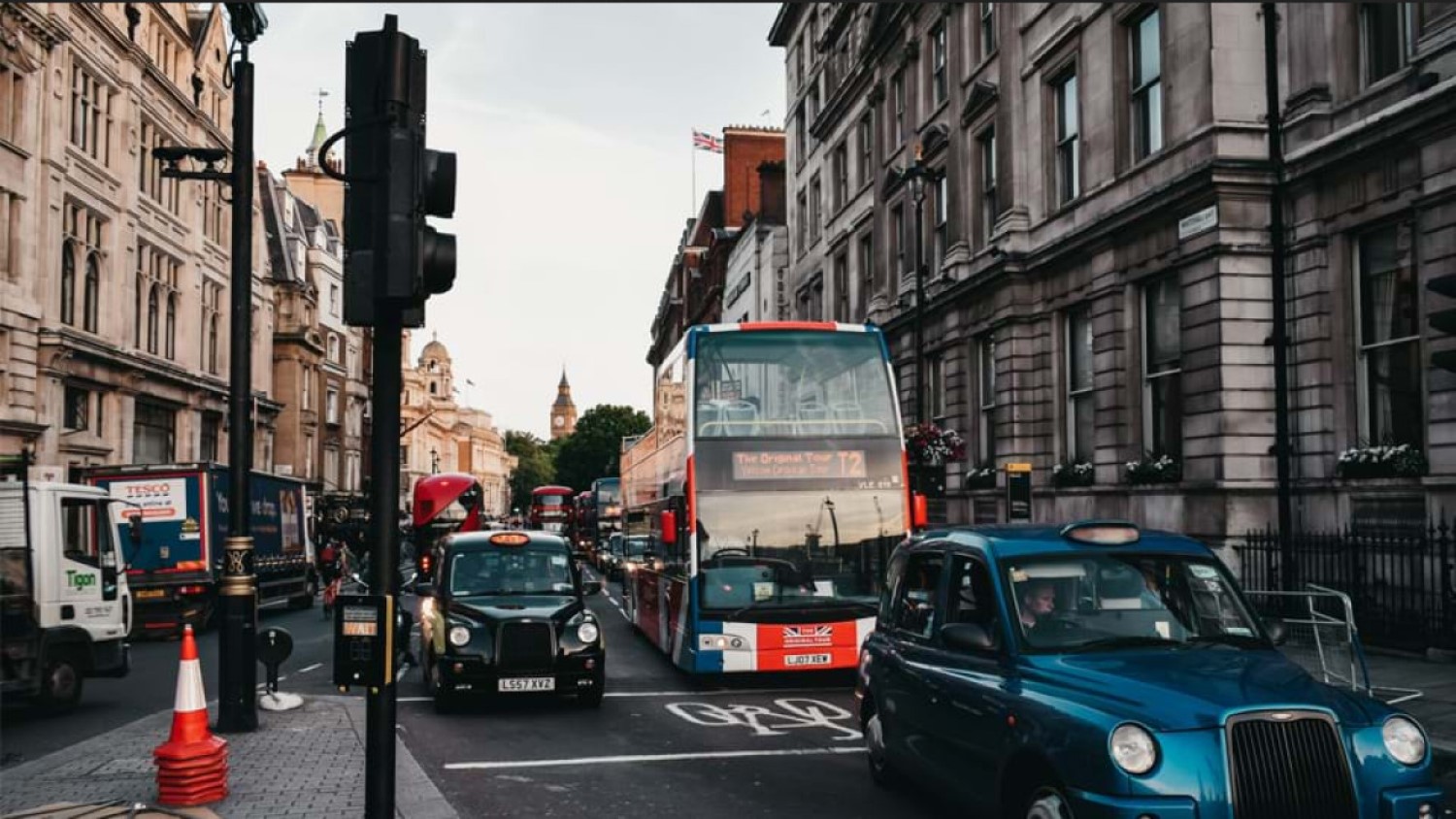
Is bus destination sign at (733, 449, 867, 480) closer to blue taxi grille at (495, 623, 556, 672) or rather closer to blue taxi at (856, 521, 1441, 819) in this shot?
Answer: blue taxi grille at (495, 623, 556, 672)

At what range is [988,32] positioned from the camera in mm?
28672

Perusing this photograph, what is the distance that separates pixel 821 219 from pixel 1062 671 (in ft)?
133

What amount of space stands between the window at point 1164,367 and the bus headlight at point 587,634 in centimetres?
1176

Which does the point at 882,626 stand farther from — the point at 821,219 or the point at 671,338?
the point at 671,338

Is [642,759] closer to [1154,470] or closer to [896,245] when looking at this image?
[1154,470]

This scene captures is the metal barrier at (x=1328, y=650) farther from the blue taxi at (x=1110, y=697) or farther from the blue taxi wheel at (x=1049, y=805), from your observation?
the blue taxi wheel at (x=1049, y=805)

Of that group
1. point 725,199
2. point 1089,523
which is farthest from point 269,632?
point 725,199

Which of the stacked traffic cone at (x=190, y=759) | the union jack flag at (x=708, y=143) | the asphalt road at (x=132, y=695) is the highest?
the union jack flag at (x=708, y=143)

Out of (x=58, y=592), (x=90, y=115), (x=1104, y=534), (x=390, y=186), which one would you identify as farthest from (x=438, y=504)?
(x=390, y=186)

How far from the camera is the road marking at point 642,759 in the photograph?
950 cm

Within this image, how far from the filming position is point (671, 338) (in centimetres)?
9656

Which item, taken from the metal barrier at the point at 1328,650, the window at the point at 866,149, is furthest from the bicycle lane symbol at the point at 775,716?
the window at the point at 866,149

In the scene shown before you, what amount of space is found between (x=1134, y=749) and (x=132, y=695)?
12998 mm

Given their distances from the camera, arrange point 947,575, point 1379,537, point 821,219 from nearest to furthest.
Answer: point 947,575, point 1379,537, point 821,219
